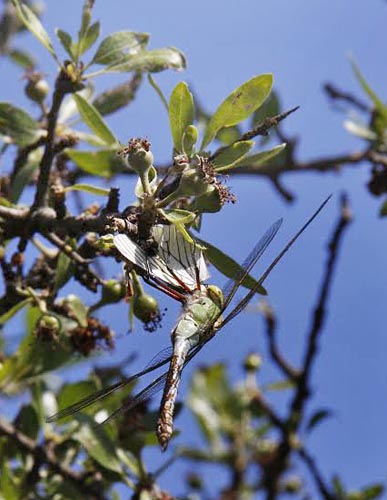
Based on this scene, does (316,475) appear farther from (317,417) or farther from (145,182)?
(145,182)

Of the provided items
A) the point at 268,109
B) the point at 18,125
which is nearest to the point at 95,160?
the point at 18,125

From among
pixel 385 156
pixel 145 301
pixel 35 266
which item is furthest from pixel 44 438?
pixel 385 156

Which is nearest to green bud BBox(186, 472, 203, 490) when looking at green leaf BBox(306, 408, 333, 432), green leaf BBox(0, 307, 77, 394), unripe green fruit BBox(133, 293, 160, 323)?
green leaf BBox(306, 408, 333, 432)

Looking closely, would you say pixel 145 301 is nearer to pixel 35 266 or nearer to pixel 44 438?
pixel 35 266

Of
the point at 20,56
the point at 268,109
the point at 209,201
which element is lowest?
the point at 209,201

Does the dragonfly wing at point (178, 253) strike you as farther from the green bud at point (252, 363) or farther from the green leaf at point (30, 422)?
the green bud at point (252, 363)

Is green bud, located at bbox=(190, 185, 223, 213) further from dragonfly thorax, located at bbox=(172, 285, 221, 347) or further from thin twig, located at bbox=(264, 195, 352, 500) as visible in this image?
thin twig, located at bbox=(264, 195, 352, 500)
